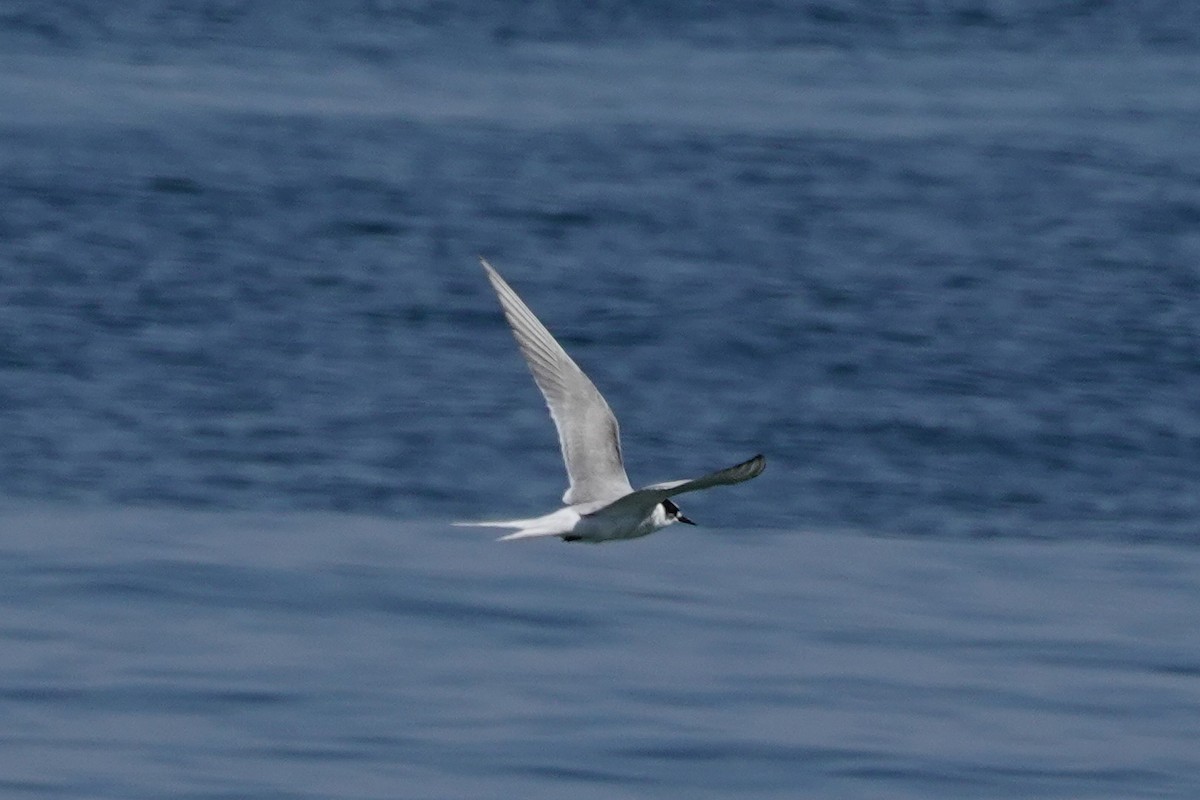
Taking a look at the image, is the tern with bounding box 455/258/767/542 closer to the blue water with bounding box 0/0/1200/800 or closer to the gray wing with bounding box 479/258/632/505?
the gray wing with bounding box 479/258/632/505

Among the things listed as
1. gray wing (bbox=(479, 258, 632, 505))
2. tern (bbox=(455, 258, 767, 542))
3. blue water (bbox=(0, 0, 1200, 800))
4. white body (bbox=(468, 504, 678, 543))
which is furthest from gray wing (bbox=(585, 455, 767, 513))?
blue water (bbox=(0, 0, 1200, 800))

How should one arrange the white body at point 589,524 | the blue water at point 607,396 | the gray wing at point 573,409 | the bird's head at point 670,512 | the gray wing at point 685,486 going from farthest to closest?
the blue water at point 607,396 → the gray wing at point 573,409 → the bird's head at point 670,512 → the white body at point 589,524 → the gray wing at point 685,486

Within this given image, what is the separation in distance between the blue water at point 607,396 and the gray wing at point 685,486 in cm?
110

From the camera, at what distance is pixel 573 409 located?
10.0 meters

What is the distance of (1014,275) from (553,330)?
4.08 m

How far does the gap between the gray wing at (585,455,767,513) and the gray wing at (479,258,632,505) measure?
716 mm

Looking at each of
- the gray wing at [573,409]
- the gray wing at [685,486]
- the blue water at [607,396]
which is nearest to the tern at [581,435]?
the gray wing at [573,409]

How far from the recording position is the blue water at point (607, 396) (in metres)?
10.1

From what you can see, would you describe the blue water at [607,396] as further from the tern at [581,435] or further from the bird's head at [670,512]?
the tern at [581,435]

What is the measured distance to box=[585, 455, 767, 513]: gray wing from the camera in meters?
7.62

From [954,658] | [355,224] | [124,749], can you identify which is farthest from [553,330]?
[124,749]

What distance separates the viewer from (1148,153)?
22.6m

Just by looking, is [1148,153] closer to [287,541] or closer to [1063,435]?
[1063,435]

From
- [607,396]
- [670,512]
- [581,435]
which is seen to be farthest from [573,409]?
[607,396]
